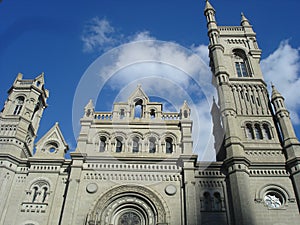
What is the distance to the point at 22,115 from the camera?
84.4 feet

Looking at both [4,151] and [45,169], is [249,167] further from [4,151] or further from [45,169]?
[4,151]

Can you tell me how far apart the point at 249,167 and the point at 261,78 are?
34.2 ft

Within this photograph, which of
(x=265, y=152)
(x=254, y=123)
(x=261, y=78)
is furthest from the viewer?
(x=261, y=78)

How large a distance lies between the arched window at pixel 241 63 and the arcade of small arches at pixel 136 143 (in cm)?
1130

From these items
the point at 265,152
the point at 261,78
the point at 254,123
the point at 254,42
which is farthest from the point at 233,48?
the point at 265,152

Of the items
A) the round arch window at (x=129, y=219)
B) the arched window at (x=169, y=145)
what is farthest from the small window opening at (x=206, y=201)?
the round arch window at (x=129, y=219)

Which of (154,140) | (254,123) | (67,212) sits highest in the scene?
(254,123)

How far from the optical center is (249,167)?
74.2ft

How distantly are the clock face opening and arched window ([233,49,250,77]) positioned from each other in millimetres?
12917

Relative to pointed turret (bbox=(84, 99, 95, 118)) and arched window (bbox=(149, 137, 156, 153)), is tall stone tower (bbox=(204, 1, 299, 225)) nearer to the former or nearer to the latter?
arched window (bbox=(149, 137, 156, 153))

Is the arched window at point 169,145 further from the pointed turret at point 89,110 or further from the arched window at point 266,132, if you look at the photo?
the arched window at point 266,132

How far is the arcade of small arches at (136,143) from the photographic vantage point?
24.0m

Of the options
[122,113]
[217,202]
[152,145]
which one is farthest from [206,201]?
[122,113]

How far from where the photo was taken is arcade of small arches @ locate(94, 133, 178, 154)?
2395 centimetres
